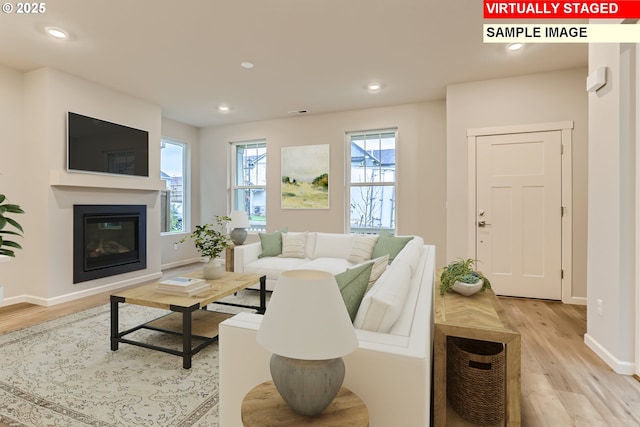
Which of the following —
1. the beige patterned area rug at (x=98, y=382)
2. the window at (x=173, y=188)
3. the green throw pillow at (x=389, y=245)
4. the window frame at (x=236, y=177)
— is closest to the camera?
the beige patterned area rug at (x=98, y=382)

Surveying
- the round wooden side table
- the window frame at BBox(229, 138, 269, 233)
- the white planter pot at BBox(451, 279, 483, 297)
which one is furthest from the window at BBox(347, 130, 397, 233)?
the round wooden side table

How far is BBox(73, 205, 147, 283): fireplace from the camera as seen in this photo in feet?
13.0

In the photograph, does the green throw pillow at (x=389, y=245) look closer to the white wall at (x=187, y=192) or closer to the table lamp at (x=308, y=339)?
the table lamp at (x=308, y=339)

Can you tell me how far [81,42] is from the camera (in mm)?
3092

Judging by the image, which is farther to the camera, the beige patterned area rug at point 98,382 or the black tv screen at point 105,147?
the black tv screen at point 105,147

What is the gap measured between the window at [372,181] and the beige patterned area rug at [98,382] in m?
3.30

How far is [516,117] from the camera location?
3.92 meters

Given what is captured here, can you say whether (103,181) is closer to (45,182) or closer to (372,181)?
(45,182)

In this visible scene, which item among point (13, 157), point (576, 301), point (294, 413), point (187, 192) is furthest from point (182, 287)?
point (576, 301)

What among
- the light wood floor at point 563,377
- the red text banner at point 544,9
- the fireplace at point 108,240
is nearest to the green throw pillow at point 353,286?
the light wood floor at point 563,377

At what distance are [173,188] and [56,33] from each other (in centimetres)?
333

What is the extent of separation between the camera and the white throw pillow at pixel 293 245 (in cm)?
422

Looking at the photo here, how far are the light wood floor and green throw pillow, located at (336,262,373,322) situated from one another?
1.20m

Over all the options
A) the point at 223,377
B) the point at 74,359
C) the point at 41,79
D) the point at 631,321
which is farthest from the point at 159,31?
the point at 631,321
